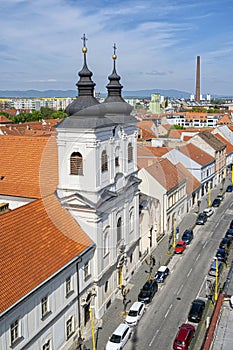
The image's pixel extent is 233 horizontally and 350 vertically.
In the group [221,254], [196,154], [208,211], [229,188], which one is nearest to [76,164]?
[221,254]

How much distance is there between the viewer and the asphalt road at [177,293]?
2442cm

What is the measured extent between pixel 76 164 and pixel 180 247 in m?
16.6

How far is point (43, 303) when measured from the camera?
2084 centimetres

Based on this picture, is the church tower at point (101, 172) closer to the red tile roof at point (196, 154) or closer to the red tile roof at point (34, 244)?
the red tile roof at point (34, 244)

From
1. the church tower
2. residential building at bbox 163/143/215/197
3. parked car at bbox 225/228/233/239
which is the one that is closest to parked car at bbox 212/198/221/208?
residential building at bbox 163/143/215/197

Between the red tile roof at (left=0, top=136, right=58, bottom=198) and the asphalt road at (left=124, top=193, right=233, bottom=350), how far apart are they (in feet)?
35.4

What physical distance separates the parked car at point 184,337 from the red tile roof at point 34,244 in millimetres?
7495

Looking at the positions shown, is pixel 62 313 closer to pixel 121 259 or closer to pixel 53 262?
pixel 53 262

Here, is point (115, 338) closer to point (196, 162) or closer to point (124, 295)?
point (124, 295)

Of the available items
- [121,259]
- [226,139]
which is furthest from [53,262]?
[226,139]

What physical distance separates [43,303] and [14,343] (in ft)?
8.87

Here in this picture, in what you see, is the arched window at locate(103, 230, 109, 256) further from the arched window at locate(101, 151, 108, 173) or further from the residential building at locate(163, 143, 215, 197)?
the residential building at locate(163, 143, 215, 197)

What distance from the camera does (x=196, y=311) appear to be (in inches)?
1028

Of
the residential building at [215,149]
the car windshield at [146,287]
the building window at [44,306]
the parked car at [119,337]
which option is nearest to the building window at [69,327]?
the parked car at [119,337]
